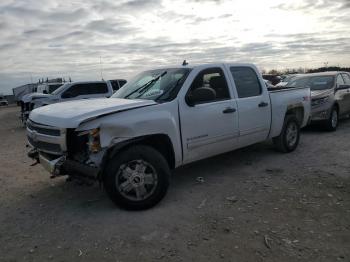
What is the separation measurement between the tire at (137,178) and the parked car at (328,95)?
22.4ft

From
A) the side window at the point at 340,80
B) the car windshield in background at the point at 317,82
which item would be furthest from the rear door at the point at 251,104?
the side window at the point at 340,80

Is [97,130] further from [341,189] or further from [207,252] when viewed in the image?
[341,189]

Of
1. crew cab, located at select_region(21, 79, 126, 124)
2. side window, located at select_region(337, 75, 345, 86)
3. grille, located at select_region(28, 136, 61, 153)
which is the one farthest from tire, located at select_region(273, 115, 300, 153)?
crew cab, located at select_region(21, 79, 126, 124)

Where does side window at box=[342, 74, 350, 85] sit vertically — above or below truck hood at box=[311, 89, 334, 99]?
above

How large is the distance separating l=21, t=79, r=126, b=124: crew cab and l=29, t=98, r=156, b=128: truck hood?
10.7 metres

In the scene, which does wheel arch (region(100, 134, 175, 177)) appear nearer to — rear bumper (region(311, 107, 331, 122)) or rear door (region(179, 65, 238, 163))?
rear door (region(179, 65, 238, 163))

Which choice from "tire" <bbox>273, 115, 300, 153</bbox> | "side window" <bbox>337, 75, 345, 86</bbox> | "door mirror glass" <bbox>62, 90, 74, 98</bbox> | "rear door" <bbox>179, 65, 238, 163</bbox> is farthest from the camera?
"door mirror glass" <bbox>62, 90, 74, 98</bbox>

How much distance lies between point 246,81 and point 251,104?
451 mm

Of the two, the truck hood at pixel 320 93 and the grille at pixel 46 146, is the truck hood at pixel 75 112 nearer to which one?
the grille at pixel 46 146

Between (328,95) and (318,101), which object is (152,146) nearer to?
(318,101)

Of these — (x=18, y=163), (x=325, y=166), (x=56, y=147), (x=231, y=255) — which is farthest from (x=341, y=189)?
(x=18, y=163)

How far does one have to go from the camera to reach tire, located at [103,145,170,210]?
187 inches

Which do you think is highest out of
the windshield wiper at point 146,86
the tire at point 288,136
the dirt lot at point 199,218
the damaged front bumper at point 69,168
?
the windshield wiper at point 146,86

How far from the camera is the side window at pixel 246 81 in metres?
6.59
